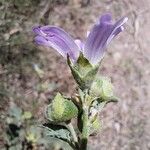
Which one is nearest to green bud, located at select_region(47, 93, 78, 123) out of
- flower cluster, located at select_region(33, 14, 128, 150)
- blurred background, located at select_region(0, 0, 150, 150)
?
flower cluster, located at select_region(33, 14, 128, 150)

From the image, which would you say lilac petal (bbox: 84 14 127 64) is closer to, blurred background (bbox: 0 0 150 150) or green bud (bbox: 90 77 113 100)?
green bud (bbox: 90 77 113 100)

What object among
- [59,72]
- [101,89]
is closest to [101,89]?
[101,89]

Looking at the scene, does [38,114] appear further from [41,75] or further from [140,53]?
[140,53]

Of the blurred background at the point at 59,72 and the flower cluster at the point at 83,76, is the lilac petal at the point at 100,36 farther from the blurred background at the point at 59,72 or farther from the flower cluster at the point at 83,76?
the blurred background at the point at 59,72

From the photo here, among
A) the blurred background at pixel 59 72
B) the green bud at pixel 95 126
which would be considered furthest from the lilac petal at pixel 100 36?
the blurred background at pixel 59 72

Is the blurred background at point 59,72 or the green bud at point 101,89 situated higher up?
the blurred background at point 59,72

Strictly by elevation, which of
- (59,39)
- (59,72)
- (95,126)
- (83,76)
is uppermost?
(59,72)

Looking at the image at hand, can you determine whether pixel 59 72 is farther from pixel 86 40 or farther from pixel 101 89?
pixel 86 40
